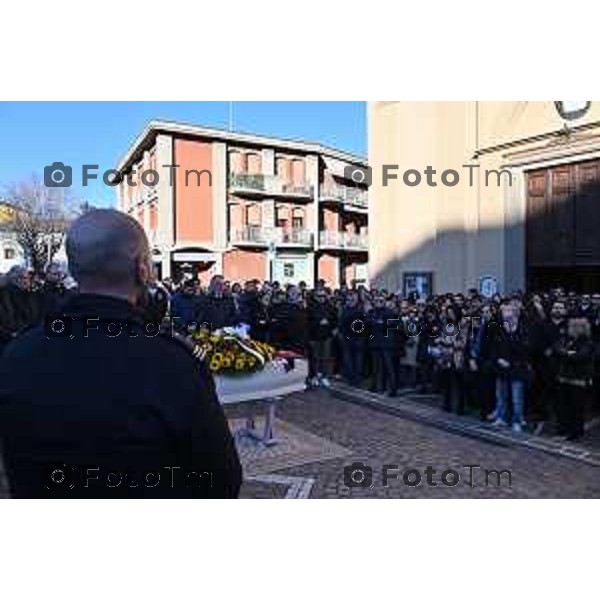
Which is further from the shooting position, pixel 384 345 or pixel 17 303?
pixel 384 345

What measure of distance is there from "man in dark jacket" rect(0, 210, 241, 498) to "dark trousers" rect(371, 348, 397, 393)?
7955mm

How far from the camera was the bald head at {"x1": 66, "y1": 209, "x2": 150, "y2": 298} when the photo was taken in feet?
4.71

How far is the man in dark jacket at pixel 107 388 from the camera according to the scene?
137cm

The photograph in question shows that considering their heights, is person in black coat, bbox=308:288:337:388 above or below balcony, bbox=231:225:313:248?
below

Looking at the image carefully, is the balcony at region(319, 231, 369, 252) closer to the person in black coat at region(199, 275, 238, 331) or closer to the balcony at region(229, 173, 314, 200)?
the balcony at region(229, 173, 314, 200)

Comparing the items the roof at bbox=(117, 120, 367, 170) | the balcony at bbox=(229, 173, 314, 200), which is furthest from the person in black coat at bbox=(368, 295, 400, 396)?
the balcony at bbox=(229, 173, 314, 200)

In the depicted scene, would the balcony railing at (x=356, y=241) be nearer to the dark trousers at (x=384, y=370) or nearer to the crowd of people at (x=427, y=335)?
the crowd of people at (x=427, y=335)

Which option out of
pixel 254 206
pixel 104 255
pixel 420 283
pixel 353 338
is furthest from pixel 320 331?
pixel 104 255

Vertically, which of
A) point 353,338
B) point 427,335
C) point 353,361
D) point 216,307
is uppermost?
point 216,307

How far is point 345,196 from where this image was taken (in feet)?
36.8

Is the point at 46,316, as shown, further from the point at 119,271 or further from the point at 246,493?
the point at 246,493

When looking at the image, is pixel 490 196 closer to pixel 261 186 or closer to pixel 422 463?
pixel 261 186

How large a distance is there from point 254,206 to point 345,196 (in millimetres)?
1820

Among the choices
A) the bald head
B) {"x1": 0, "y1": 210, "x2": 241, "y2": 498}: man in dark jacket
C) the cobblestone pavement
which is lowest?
the cobblestone pavement
